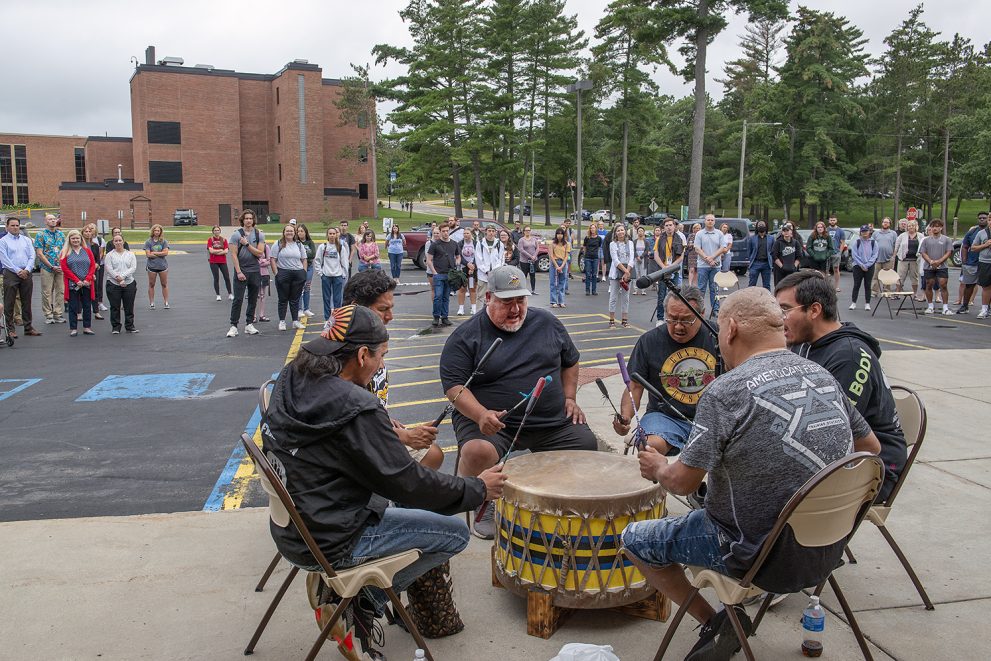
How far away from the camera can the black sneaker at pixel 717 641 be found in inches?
121

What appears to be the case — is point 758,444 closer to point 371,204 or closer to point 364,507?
point 364,507

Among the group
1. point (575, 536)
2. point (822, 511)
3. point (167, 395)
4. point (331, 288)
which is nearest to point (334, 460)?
point (575, 536)

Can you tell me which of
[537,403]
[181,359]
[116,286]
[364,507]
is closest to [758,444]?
[364,507]

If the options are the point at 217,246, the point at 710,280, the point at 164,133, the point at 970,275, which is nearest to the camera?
the point at 970,275

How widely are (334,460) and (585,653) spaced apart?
1.29 m

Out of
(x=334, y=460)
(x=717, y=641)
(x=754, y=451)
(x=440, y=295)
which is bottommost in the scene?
(x=717, y=641)

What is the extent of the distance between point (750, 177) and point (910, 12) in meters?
16.3

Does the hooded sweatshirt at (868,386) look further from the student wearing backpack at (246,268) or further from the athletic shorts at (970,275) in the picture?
the athletic shorts at (970,275)

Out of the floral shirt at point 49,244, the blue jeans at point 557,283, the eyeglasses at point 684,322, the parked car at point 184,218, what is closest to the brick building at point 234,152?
the parked car at point 184,218

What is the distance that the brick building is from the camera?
204 feet

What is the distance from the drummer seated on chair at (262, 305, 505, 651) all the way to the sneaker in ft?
4.71

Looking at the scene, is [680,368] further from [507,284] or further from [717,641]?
[717,641]

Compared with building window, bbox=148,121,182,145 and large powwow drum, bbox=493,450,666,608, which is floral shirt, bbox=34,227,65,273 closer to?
large powwow drum, bbox=493,450,666,608

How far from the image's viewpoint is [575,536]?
352 centimetres
